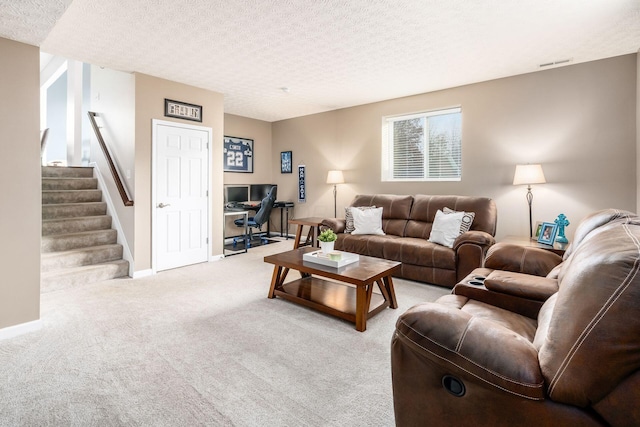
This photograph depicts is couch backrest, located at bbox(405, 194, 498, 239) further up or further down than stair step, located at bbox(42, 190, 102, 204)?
further down

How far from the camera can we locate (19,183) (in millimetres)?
2531

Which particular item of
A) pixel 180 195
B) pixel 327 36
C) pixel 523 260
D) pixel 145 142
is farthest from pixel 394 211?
pixel 145 142

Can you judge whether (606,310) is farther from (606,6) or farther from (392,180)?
(392,180)

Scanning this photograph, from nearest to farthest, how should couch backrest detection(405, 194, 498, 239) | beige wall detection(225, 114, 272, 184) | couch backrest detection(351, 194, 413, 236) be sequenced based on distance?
couch backrest detection(405, 194, 498, 239) → couch backrest detection(351, 194, 413, 236) → beige wall detection(225, 114, 272, 184)

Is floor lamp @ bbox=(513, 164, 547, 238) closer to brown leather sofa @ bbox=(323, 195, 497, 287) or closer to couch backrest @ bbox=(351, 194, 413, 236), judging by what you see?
brown leather sofa @ bbox=(323, 195, 497, 287)

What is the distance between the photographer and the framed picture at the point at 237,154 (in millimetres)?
6426

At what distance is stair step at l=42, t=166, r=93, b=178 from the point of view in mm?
4988

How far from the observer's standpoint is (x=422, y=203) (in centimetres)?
454

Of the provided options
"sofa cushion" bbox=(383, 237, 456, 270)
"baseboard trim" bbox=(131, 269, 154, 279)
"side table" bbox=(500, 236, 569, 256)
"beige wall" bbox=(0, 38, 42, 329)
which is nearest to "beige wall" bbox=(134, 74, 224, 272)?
"baseboard trim" bbox=(131, 269, 154, 279)

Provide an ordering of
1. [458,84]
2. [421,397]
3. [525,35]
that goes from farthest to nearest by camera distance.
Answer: [458,84] → [525,35] → [421,397]

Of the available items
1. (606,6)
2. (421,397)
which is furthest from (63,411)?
(606,6)

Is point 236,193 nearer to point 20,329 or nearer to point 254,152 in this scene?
point 254,152

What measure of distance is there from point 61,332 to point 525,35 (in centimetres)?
478

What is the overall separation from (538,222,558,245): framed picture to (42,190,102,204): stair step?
5.92 m
